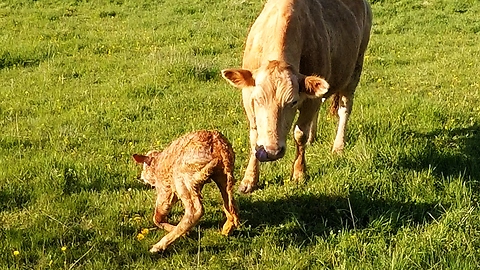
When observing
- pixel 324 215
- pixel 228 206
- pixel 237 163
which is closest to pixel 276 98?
pixel 228 206

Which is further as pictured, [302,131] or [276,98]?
[302,131]

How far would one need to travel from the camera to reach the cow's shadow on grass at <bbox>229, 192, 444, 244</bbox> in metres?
4.79

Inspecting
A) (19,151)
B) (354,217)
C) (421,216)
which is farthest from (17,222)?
(421,216)

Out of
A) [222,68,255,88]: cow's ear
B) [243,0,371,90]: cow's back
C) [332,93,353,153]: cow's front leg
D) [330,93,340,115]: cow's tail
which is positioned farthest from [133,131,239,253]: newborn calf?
[330,93,340,115]: cow's tail

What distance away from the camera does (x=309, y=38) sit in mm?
6043

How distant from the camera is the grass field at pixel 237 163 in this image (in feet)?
14.5

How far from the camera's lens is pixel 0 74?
10352mm

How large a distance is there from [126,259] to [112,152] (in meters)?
2.38

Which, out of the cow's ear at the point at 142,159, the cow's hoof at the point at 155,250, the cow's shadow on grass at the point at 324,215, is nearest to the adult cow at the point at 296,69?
the cow's shadow on grass at the point at 324,215

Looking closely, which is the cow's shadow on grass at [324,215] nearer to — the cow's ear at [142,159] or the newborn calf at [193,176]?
the newborn calf at [193,176]

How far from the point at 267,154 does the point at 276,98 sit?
47cm

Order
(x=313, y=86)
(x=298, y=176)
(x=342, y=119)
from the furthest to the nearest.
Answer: (x=342, y=119) < (x=298, y=176) < (x=313, y=86)

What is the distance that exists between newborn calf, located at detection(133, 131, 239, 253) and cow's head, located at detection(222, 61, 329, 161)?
1.18 ft

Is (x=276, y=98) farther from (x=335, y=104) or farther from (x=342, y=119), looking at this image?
(x=335, y=104)
